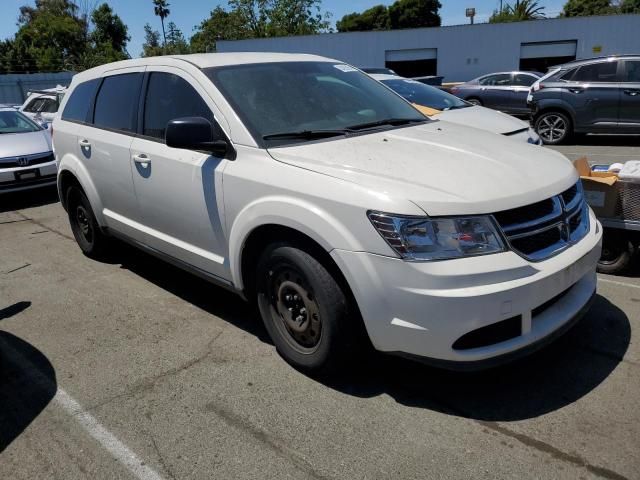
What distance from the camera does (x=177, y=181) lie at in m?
3.86

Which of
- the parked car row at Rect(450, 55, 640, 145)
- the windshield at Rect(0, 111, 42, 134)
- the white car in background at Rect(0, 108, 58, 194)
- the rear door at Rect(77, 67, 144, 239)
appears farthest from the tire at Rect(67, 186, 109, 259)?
the parked car row at Rect(450, 55, 640, 145)

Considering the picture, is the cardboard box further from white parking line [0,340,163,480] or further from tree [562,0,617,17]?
tree [562,0,617,17]

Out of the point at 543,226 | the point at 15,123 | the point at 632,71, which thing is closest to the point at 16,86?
the point at 15,123

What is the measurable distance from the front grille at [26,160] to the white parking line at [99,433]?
5.98 metres

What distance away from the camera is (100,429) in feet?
9.66

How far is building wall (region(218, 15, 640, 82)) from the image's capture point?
105 ft

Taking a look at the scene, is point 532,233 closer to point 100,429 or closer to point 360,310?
point 360,310

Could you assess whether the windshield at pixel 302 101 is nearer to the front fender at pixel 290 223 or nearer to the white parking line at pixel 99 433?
the front fender at pixel 290 223

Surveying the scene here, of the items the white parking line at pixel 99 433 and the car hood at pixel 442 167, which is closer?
the white parking line at pixel 99 433

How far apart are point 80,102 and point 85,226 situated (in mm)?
1215

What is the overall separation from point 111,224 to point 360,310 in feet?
9.77

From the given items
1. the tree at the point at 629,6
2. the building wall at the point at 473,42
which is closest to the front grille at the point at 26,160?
the building wall at the point at 473,42

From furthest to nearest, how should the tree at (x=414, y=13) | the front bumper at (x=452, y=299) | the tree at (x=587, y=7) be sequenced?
the tree at (x=414, y=13), the tree at (x=587, y=7), the front bumper at (x=452, y=299)

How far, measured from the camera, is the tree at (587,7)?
69.1 metres
